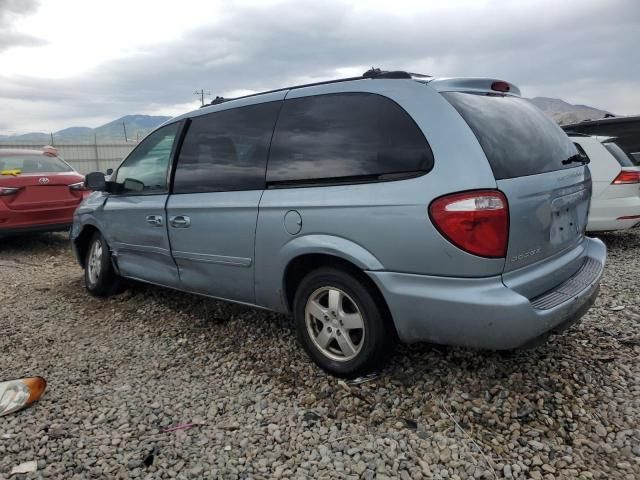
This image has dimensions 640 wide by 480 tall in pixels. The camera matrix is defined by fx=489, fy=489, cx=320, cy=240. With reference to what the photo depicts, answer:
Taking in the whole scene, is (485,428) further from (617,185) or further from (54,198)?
(54,198)

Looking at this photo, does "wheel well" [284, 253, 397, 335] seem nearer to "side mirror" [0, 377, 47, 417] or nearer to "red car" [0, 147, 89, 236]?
"side mirror" [0, 377, 47, 417]

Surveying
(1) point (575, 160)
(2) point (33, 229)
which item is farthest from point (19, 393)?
(2) point (33, 229)

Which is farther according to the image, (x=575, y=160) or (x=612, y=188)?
(x=612, y=188)

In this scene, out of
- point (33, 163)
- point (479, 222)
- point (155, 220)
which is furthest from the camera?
point (33, 163)

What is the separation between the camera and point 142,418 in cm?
267

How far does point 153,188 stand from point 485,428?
293 cm

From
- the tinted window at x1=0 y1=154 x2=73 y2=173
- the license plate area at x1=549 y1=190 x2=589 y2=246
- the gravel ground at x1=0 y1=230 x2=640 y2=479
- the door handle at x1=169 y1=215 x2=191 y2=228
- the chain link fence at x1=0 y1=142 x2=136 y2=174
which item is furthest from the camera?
the chain link fence at x1=0 y1=142 x2=136 y2=174

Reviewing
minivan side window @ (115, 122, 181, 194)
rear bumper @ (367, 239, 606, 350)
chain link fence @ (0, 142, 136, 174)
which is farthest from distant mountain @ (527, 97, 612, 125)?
chain link fence @ (0, 142, 136, 174)

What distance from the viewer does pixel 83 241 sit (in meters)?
5.07

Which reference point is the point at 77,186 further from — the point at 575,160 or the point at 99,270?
the point at 575,160

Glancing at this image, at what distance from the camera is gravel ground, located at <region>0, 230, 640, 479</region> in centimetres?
224

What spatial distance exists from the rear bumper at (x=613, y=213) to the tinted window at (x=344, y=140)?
14.3 ft

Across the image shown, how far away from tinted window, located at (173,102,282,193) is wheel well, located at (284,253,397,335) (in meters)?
0.56

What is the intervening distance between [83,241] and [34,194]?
239 cm
